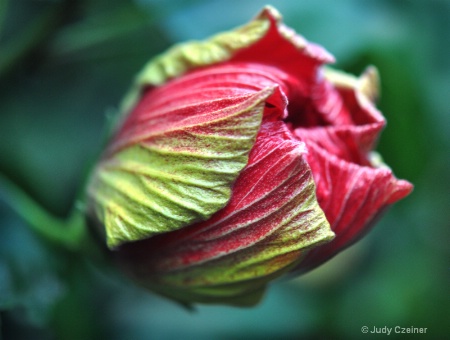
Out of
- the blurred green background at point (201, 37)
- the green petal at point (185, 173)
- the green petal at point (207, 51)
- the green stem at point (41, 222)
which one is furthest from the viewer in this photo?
the blurred green background at point (201, 37)

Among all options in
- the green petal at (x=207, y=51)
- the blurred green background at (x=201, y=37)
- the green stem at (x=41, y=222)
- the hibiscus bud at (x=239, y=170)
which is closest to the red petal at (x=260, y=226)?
the hibiscus bud at (x=239, y=170)

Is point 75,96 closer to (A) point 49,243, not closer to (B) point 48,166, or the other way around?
(B) point 48,166

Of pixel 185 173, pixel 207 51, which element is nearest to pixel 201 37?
pixel 207 51

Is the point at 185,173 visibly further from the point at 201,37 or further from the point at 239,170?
the point at 201,37

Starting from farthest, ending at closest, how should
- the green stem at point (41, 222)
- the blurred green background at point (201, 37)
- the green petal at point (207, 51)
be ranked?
1. the blurred green background at point (201, 37)
2. the green stem at point (41, 222)
3. the green petal at point (207, 51)

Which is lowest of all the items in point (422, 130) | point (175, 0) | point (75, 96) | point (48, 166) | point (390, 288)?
point (390, 288)

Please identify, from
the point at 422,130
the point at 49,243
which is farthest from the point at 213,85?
the point at 422,130

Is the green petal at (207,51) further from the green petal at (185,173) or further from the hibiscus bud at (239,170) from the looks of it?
the green petal at (185,173)
